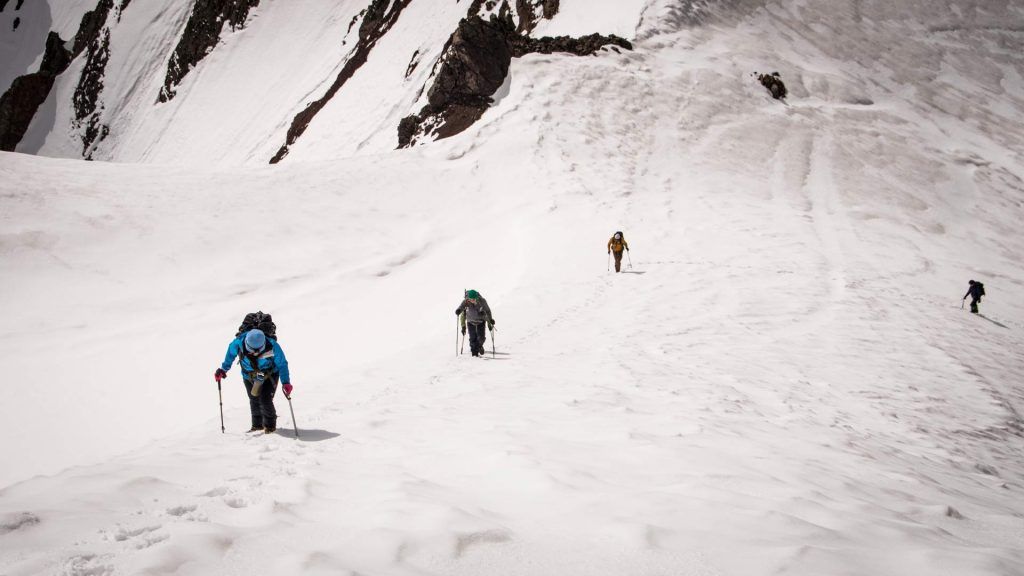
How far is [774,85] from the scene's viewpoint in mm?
35625

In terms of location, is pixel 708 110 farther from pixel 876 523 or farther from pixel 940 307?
pixel 876 523

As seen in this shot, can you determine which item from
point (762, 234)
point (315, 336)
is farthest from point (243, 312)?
point (762, 234)

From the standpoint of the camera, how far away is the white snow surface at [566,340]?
3529mm

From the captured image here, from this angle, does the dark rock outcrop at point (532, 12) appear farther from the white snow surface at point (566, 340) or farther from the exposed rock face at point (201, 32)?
the exposed rock face at point (201, 32)

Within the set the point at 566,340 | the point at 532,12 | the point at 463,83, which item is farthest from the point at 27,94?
the point at 566,340

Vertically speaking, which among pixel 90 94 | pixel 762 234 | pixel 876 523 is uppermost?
pixel 90 94

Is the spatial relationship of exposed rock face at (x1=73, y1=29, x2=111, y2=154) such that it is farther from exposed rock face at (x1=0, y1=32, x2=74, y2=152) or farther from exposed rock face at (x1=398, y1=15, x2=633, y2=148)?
exposed rock face at (x1=398, y1=15, x2=633, y2=148)

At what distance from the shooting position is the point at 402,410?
24.0ft

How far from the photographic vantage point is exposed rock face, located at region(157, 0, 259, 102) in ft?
210

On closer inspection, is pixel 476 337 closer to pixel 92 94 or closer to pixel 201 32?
pixel 201 32

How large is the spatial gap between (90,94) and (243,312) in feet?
237

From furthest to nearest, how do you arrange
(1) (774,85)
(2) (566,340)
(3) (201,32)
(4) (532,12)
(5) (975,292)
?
1. (3) (201,32)
2. (4) (532,12)
3. (1) (774,85)
4. (5) (975,292)
5. (2) (566,340)

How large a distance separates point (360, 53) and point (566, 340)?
45277 mm

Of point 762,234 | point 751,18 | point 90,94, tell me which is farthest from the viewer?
point 90,94
